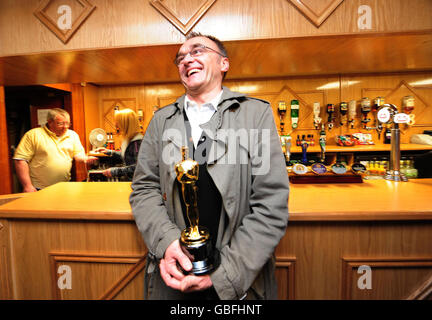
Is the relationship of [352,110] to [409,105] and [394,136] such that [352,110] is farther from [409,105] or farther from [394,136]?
[394,136]

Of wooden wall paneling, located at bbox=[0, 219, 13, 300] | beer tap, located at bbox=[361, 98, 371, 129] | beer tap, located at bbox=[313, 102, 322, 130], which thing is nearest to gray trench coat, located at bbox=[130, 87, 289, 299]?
wooden wall paneling, located at bbox=[0, 219, 13, 300]

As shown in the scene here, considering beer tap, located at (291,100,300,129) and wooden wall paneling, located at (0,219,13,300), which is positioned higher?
beer tap, located at (291,100,300,129)

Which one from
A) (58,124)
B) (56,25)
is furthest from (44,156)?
(56,25)

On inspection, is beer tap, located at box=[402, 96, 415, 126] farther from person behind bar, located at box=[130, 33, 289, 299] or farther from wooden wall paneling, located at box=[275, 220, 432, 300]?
person behind bar, located at box=[130, 33, 289, 299]

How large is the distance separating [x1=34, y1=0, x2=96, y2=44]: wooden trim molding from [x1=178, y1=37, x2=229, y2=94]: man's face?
1.00 m

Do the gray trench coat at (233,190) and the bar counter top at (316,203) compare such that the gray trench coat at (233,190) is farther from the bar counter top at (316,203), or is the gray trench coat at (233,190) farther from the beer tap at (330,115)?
the beer tap at (330,115)

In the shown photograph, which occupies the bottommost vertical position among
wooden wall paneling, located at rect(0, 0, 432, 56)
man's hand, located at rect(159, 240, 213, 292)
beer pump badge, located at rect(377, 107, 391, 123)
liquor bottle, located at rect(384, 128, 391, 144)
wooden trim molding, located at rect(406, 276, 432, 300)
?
wooden trim molding, located at rect(406, 276, 432, 300)

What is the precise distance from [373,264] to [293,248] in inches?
17.3

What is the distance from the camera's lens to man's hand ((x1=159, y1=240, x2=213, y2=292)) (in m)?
0.84

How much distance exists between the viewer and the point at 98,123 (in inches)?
185

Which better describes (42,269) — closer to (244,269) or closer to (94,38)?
(244,269)

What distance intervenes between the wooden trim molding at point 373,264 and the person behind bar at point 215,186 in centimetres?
48

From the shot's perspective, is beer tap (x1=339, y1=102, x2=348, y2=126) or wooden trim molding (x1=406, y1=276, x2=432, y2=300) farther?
beer tap (x1=339, y1=102, x2=348, y2=126)
